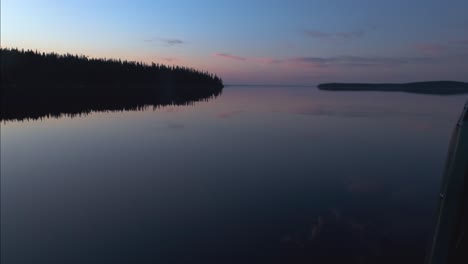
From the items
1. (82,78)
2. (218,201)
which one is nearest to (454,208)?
(218,201)

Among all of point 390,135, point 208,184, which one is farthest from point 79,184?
point 390,135

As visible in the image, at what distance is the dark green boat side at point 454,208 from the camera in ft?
10.0

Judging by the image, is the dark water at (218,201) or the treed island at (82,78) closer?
the dark water at (218,201)

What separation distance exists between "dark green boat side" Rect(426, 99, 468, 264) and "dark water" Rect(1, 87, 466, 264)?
431 centimetres

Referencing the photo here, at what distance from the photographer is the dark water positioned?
308 inches

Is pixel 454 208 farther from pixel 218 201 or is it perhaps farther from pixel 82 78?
pixel 82 78

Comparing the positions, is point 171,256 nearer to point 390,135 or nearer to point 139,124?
point 390,135

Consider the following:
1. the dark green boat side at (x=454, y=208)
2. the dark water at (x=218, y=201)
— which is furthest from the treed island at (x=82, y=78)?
the dark green boat side at (x=454, y=208)

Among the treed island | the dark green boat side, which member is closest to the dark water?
the dark green boat side

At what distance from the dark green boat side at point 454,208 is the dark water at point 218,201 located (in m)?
4.31

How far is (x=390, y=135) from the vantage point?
87.6ft

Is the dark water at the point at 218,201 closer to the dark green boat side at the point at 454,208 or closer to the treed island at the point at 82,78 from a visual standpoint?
the dark green boat side at the point at 454,208

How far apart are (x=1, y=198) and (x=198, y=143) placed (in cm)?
1346

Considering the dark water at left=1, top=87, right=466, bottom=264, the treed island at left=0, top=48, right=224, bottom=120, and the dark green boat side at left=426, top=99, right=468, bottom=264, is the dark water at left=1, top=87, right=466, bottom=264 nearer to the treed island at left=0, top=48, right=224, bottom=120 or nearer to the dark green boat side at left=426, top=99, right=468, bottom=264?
the dark green boat side at left=426, top=99, right=468, bottom=264
